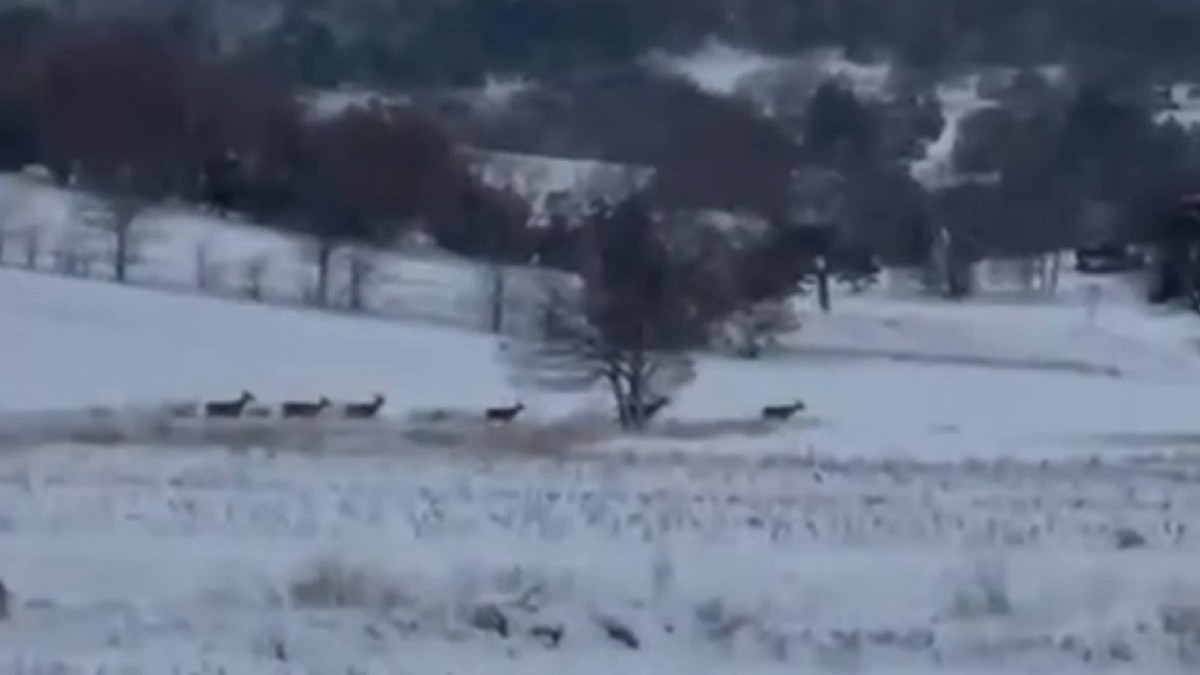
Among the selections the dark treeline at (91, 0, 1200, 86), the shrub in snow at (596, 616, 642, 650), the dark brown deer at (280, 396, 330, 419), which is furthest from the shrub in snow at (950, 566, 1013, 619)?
the dark treeline at (91, 0, 1200, 86)

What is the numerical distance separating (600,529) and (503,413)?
1724 cm

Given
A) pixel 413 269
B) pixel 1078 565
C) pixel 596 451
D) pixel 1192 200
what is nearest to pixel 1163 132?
pixel 1192 200

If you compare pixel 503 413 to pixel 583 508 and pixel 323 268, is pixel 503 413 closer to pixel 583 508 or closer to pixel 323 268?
pixel 583 508

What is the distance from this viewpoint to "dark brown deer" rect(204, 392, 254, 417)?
36.7 m

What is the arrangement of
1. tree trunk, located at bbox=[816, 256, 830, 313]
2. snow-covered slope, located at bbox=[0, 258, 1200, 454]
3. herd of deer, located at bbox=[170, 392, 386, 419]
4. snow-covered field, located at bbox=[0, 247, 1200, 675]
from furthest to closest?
tree trunk, located at bbox=[816, 256, 830, 313], herd of deer, located at bbox=[170, 392, 386, 419], snow-covered slope, located at bbox=[0, 258, 1200, 454], snow-covered field, located at bbox=[0, 247, 1200, 675]

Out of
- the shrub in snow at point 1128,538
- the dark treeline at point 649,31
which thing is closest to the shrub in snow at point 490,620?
the shrub in snow at point 1128,538

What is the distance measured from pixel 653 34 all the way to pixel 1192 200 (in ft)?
168

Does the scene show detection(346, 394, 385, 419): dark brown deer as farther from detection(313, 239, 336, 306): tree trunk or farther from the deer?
detection(313, 239, 336, 306): tree trunk

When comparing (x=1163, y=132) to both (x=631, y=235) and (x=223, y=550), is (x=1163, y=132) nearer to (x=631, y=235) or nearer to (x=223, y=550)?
(x=631, y=235)

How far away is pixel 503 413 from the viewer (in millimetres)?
36438

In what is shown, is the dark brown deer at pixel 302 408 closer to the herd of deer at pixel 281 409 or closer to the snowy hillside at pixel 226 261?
the herd of deer at pixel 281 409

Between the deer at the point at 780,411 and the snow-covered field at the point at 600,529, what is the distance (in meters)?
0.27

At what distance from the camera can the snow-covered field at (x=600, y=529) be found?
46.1 feet

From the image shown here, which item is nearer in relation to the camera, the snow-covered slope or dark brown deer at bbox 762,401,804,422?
the snow-covered slope
